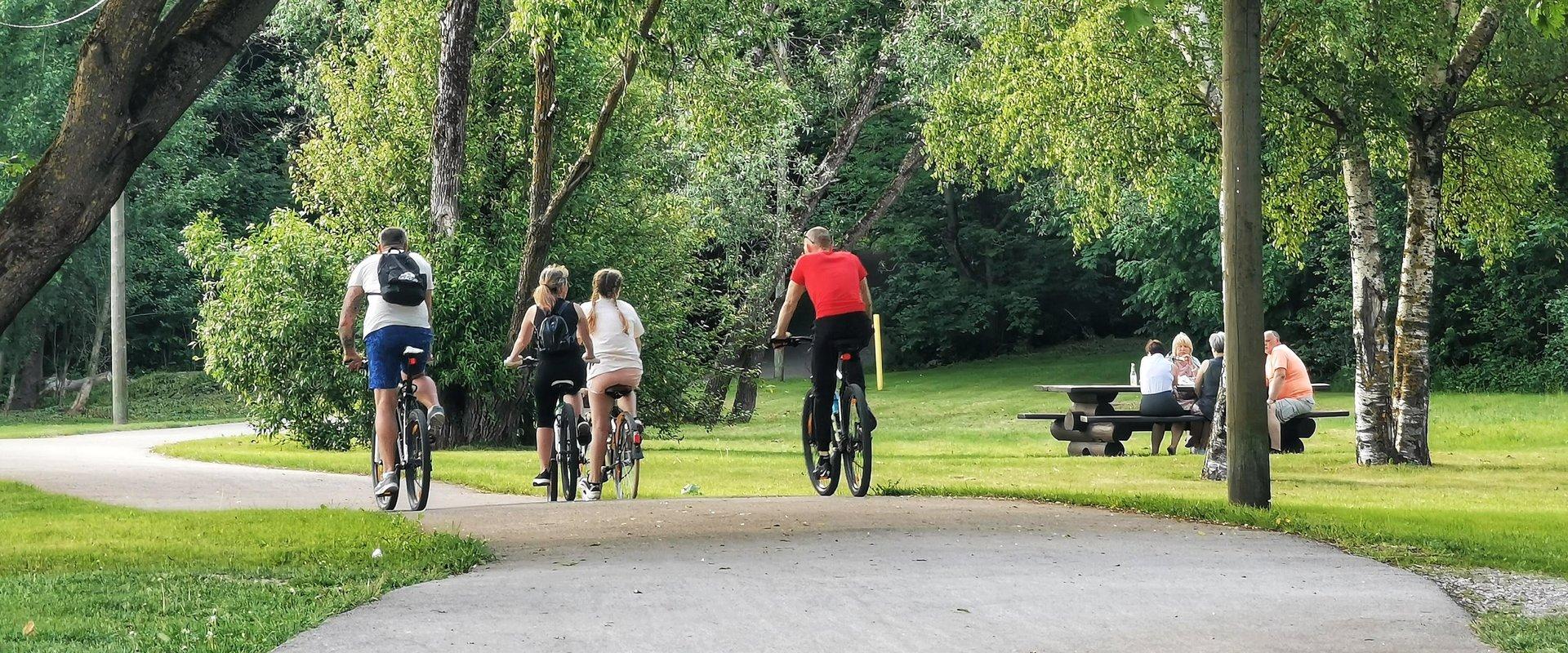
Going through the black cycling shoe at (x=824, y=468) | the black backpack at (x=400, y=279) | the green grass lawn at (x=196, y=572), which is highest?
the black backpack at (x=400, y=279)

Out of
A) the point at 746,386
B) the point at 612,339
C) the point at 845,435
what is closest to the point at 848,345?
the point at 845,435

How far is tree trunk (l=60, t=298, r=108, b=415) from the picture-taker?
150 ft

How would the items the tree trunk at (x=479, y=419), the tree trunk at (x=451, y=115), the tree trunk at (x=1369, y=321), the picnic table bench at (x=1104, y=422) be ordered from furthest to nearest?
the tree trunk at (x=479, y=419), the tree trunk at (x=451, y=115), the picnic table bench at (x=1104, y=422), the tree trunk at (x=1369, y=321)

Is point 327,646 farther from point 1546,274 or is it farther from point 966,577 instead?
point 1546,274

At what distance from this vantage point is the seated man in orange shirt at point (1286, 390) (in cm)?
2142

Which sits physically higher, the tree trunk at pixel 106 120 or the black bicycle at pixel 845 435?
the tree trunk at pixel 106 120

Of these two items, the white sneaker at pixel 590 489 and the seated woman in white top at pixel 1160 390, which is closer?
the white sneaker at pixel 590 489

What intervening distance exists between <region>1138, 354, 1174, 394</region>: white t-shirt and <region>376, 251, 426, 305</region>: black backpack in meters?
12.9

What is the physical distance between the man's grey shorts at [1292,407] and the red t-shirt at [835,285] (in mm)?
10465

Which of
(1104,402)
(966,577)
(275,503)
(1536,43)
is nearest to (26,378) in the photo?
(1104,402)

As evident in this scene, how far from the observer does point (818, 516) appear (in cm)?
1140

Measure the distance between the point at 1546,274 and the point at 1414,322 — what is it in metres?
26.1

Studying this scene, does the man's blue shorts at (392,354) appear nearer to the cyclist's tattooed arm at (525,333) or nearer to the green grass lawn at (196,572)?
A: the green grass lawn at (196,572)

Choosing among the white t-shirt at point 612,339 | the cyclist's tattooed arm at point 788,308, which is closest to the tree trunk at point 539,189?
the white t-shirt at point 612,339
